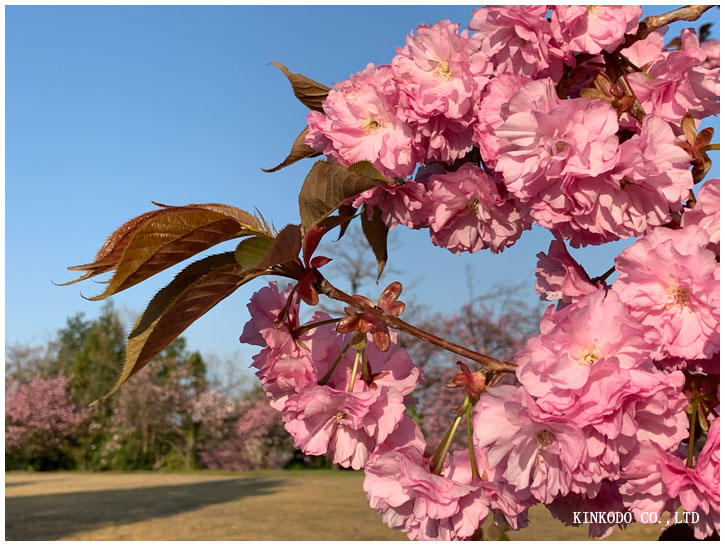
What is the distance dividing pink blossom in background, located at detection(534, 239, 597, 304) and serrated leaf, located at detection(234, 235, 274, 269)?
0.35 m

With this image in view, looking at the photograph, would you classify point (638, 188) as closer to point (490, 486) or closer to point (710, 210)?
point (710, 210)

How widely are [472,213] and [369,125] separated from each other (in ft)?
0.56

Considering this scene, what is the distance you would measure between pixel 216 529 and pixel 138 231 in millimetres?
8663

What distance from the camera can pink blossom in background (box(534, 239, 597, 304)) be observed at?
815mm

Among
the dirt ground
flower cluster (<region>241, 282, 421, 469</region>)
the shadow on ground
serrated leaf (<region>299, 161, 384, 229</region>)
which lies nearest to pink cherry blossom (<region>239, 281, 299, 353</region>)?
flower cluster (<region>241, 282, 421, 469</region>)

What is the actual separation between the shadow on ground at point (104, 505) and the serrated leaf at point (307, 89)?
858 cm

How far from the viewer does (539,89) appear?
0.70 m

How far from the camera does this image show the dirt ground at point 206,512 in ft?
26.8

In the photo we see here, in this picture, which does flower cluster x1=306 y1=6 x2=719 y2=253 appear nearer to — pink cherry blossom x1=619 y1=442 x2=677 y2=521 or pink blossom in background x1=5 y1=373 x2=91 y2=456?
pink cherry blossom x1=619 y1=442 x2=677 y2=521

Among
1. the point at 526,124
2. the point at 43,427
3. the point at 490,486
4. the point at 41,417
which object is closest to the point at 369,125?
the point at 526,124

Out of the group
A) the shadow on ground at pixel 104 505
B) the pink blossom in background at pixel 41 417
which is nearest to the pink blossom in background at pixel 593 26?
the shadow on ground at pixel 104 505

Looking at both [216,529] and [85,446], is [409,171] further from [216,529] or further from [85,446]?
[85,446]

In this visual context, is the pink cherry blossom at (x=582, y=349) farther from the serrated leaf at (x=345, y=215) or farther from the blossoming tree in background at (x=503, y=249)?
the serrated leaf at (x=345, y=215)

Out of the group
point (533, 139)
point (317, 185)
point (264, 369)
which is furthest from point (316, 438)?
point (533, 139)
